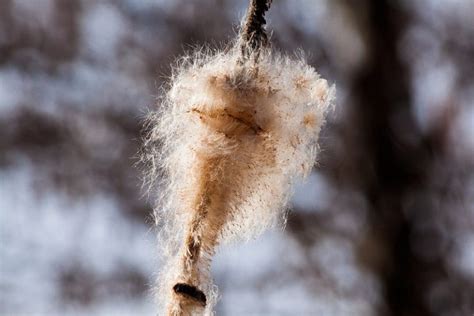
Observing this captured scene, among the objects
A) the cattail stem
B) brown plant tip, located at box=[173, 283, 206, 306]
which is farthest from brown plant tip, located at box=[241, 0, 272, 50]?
brown plant tip, located at box=[173, 283, 206, 306]

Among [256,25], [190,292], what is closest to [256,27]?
[256,25]

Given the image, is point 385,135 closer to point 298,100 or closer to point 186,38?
point 298,100

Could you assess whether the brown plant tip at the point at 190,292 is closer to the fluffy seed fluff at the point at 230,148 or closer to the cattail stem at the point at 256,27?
the fluffy seed fluff at the point at 230,148

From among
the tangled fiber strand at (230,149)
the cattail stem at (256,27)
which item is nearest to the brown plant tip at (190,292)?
the tangled fiber strand at (230,149)

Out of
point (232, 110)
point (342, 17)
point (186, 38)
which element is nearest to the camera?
point (232, 110)

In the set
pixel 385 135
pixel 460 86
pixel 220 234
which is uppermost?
pixel 460 86

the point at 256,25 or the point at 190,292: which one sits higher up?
the point at 256,25

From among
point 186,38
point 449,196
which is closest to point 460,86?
point 449,196

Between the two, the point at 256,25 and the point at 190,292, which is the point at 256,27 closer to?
the point at 256,25
